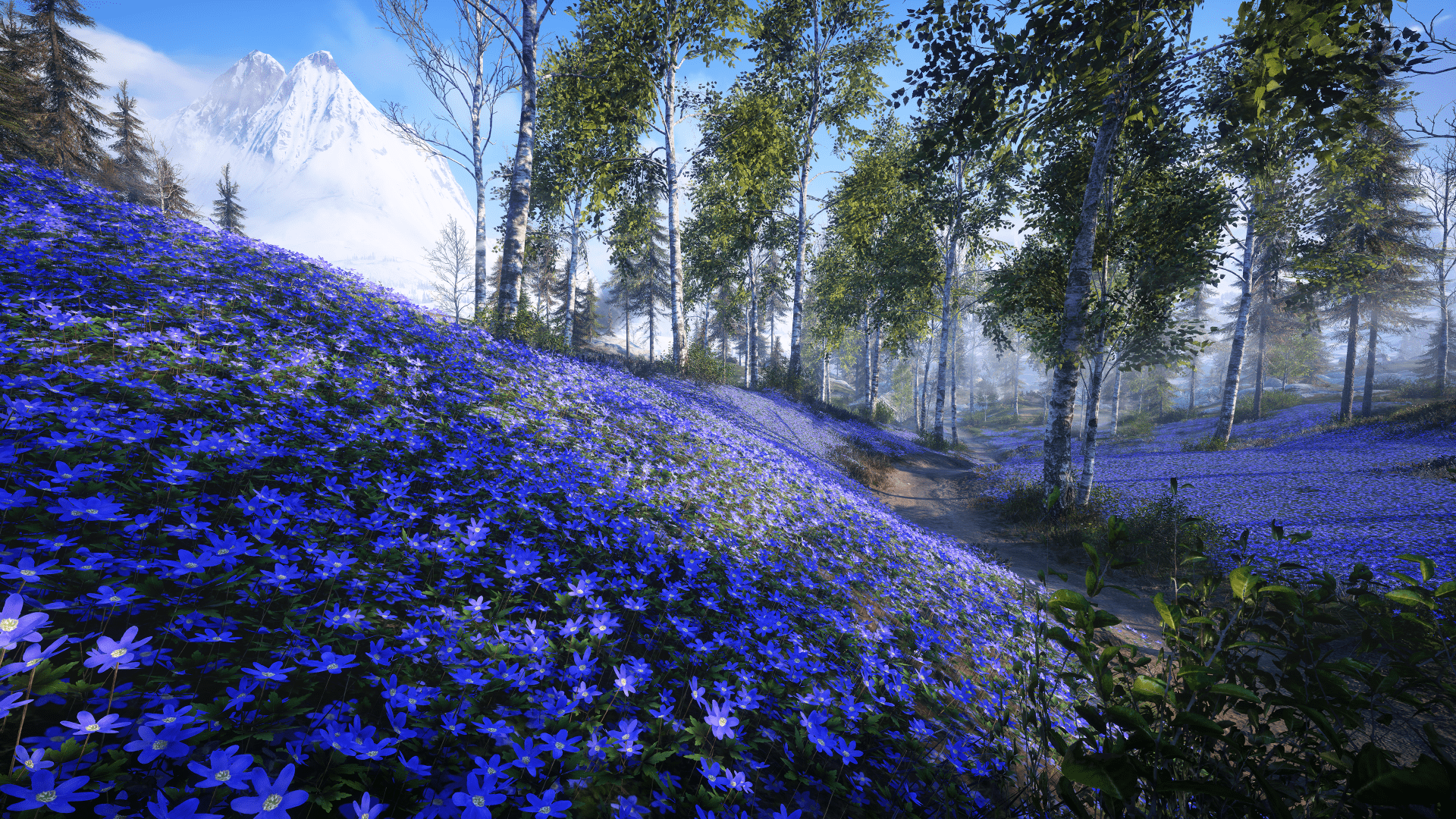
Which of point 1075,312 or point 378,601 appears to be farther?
point 1075,312

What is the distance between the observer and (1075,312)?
841cm

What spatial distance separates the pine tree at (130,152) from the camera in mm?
24938

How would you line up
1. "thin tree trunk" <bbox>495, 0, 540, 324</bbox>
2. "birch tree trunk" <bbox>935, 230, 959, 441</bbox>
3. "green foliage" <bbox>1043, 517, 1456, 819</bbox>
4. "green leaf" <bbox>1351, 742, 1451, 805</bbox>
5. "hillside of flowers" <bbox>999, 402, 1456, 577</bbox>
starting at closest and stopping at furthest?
"green leaf" <bbox>1351, 742, 1451, 805</bbox>, "green foliage" <bbox>1043, 517, 1456, 819</bbox>, "hillside of flowers" <bbox>999, 402, 1456, 577</bbox>, "thin tree trunk" <bbox>495, 0, 540, 324</bbox>, "birch tree trunk" <bbox>935, 230, 959, 441</bbox>

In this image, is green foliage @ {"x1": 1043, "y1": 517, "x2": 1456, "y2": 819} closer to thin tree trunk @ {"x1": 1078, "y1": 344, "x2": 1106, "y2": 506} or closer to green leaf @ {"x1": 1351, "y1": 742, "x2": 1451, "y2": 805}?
green leaf @ {"x1": 1351, "y1": 742, "x2": 1451, "y2": 805}

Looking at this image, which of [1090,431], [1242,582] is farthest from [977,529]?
[1242,582]

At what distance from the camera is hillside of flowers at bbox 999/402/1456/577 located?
6.32 m

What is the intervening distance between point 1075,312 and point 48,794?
10955 millimetres

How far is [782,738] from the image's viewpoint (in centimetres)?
233

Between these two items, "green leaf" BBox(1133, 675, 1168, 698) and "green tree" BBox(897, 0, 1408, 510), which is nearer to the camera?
"green leaf" BBox(1133, 675, 1168, 698)

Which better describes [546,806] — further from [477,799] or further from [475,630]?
[475,630]

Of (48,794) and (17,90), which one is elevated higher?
(17,90)

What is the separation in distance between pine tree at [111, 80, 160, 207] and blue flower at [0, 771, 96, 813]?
39090mm

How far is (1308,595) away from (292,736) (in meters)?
Answer: 3.44

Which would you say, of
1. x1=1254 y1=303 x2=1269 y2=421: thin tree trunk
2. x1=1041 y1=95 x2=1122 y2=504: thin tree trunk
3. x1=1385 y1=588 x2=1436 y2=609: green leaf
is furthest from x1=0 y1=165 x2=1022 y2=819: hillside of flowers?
x1=1254 y1=303 x2=1269 y2=421: thin tree trunk
